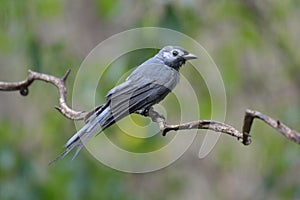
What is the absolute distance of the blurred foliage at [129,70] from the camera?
354 cm

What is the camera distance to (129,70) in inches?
120

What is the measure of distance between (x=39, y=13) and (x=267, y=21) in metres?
1.45

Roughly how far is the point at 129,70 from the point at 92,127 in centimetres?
174

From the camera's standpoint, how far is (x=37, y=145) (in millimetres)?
4766

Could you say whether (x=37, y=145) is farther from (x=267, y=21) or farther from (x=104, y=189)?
(x=267, y=21)

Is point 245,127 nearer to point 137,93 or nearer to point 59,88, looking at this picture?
point 137,93

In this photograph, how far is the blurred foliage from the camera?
3.54 m

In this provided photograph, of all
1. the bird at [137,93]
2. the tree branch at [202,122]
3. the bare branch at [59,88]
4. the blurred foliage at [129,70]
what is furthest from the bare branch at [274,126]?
the blurred foliage at [129,70]

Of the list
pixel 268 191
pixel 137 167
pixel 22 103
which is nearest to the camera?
pixel 268 191

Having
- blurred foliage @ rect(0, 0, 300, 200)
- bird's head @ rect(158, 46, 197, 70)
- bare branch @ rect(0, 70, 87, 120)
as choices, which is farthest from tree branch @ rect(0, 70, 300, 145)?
blurred foliage @ rect(0, 0, 300, 200)

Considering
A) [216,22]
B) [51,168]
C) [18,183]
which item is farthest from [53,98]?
[216,22]

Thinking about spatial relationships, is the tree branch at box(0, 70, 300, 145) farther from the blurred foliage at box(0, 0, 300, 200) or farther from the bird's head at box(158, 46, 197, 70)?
the blurred foliage at box(0, 0, 300, 200)

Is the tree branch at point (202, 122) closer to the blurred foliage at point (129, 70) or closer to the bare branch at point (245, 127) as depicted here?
the bare branch at point (245, 127)

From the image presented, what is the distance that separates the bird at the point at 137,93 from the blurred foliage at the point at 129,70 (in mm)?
910
